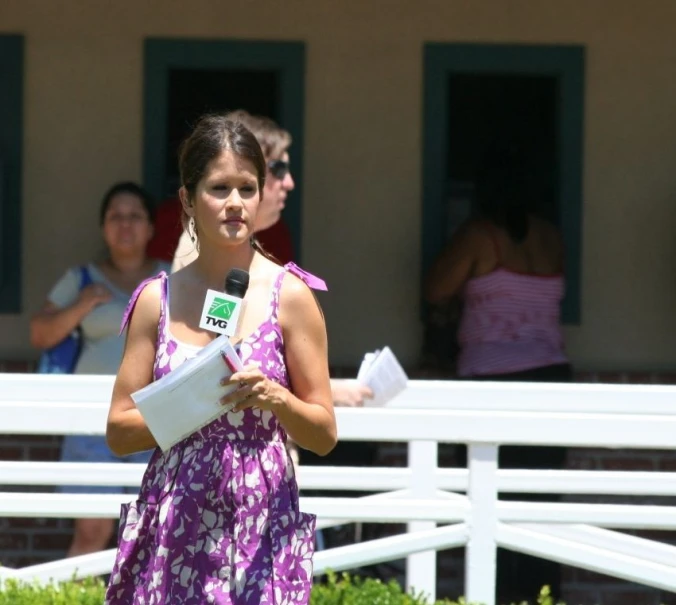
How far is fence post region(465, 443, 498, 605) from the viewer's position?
4.78 metres

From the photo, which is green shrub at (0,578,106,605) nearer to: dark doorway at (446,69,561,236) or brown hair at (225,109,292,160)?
brown hair at (225,109,292,160)

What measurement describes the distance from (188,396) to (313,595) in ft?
5.38

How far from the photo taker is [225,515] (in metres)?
3.68

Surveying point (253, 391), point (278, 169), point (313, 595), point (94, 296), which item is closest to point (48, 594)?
point (313, 595)

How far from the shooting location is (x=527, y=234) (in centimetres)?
704

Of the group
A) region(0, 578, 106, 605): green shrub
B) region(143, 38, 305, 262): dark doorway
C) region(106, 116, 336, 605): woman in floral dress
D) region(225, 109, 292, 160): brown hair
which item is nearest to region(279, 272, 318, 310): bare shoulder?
region(106, 116, 336, 605): woman in floral dress

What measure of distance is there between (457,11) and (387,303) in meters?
1.30

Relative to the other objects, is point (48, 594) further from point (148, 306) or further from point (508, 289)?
point (508, 289)

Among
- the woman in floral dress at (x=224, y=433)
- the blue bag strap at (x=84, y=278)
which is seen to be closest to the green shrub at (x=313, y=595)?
the woman in floral dress at (x=224, y=433)

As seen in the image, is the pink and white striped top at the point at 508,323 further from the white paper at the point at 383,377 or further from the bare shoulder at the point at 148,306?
the bare shoulder at the point at 148,306

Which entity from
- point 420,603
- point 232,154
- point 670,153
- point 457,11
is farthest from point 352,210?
point 232,154

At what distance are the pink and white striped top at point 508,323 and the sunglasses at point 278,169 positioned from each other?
7.04 ft

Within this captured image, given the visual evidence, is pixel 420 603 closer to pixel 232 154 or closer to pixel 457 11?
pixel 232 154

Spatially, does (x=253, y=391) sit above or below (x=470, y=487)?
above
